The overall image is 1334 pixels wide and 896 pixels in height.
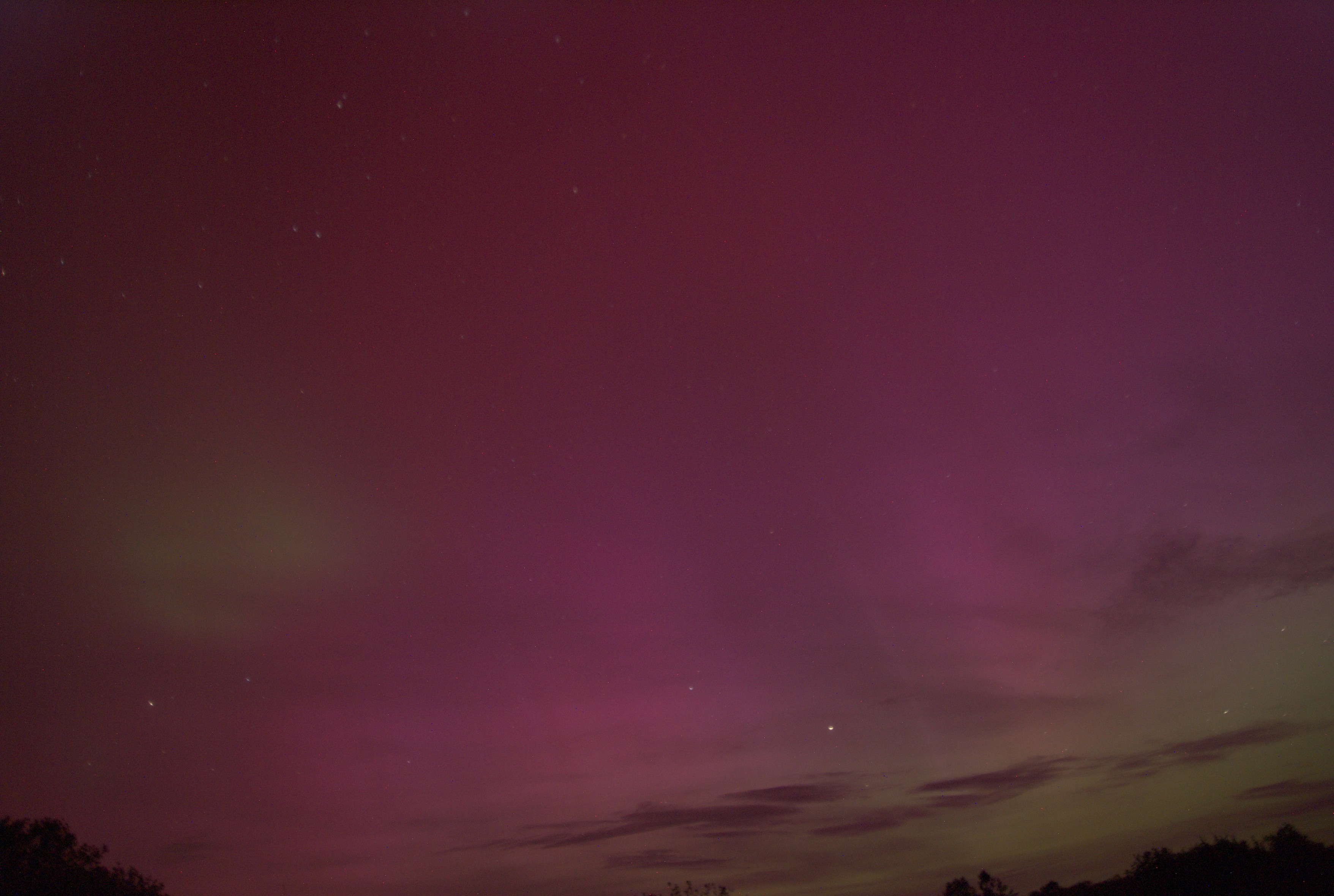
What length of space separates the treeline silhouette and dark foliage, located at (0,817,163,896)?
4103cm

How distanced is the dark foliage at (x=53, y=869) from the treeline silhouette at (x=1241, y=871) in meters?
41.0

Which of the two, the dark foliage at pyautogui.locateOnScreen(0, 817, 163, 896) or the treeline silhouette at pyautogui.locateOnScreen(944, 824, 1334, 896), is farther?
the treeline silhouette at pyautogui.locateOnScreen(944, 824, 1334, 896)

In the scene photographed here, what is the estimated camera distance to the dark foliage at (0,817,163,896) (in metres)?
24.9

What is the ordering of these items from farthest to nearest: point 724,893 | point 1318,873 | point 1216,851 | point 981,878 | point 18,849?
point 981,878 < point 724,893 < point 1216,851 < point 1318,873 < point 18,849

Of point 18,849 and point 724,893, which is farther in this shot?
point 724,893

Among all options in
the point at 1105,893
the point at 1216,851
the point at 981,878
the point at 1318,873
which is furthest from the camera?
the point at 981,878

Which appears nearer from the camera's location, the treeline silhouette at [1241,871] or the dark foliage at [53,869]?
the dark foliage at [53,869]

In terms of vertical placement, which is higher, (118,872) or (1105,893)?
(118,872)

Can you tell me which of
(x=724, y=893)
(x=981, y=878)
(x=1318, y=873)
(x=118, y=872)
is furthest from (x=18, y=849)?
(x=981, y=878)

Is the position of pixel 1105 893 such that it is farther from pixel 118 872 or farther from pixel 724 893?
pixel 118 872

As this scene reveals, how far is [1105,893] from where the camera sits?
49.0 metres

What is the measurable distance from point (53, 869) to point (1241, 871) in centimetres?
4425

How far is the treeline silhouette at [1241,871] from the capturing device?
1447 inches

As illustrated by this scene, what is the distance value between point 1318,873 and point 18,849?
4816 centimetres
